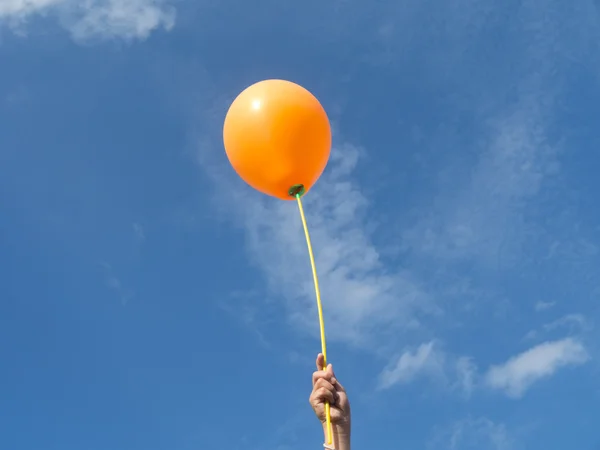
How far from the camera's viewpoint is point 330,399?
4.08 m

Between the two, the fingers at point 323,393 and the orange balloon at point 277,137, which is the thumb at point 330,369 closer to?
the fingers at point 323,393

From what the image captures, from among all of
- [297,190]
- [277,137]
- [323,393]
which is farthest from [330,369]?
[277,137]

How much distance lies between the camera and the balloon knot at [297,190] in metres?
5.52

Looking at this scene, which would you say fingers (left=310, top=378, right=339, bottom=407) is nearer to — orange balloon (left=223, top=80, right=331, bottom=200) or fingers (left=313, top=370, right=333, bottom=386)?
fingers (left=313, top=370, right=333, bottom=386)

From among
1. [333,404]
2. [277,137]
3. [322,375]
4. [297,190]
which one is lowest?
[333,404]

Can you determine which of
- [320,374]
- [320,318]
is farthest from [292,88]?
[320,374]

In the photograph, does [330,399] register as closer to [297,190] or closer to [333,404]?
[333,404]

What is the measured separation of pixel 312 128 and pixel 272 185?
64 cm

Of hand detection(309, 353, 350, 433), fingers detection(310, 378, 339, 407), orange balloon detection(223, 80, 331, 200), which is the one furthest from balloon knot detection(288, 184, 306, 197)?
fingers detection(310, 378, 339, 407)

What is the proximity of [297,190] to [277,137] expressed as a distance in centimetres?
55

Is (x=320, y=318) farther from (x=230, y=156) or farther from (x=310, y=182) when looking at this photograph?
(x=230, y=156)

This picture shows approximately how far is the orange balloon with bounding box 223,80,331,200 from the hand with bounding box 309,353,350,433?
6.20ft

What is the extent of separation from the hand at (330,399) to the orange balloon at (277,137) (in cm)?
189

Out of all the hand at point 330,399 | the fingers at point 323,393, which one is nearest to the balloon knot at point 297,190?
the hand at point 330,399
